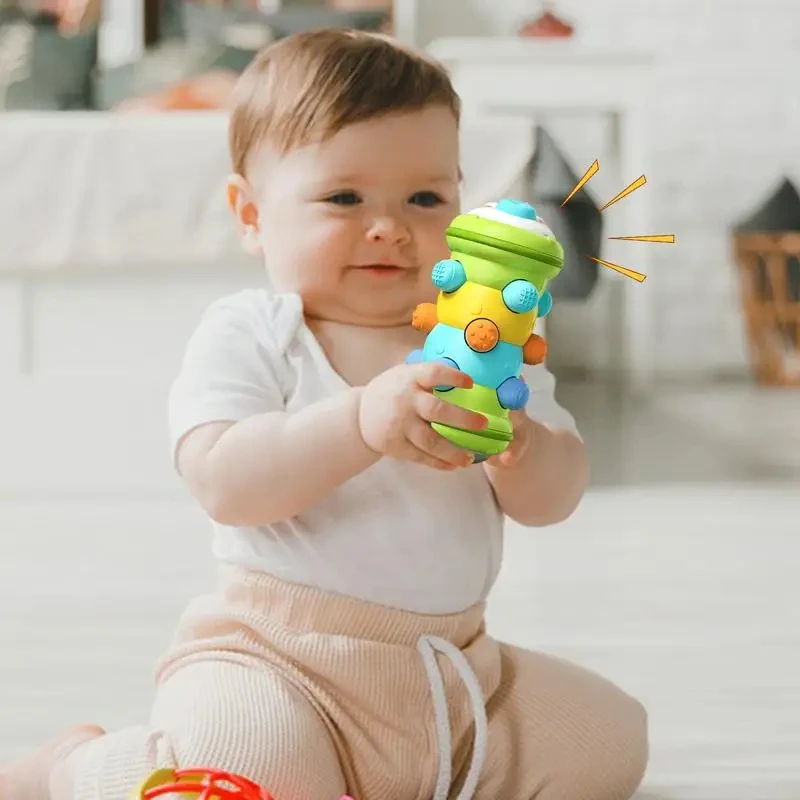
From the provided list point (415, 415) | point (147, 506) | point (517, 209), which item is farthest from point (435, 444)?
point (147, 506)

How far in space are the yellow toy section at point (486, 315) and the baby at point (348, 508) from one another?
8cm

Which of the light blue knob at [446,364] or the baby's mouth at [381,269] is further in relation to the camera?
the baby's mouth at [381,269]

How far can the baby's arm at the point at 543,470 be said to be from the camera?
0.77 metres

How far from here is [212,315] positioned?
80 centimetres

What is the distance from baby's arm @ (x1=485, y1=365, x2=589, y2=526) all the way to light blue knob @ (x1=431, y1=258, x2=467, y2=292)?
14cm

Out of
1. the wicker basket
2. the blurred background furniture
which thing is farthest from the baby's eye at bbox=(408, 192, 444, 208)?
the wicker basket

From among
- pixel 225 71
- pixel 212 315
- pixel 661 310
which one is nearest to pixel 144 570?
pixel 212 315

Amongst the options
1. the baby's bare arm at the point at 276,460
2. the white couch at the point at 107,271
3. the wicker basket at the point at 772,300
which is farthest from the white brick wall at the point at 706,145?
the baby's bare arm at the point at 276,460

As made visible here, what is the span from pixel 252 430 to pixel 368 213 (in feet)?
0.47

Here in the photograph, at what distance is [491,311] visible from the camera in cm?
62

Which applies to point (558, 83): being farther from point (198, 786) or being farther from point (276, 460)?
point (198, 786)

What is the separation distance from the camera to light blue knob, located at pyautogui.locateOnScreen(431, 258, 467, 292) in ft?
2.05

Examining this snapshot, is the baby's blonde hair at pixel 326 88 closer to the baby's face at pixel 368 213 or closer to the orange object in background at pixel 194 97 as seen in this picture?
the baby's face at pixel 368 213

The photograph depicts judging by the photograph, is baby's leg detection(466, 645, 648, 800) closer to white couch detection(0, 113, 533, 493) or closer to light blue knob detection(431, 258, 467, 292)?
light blue knob detection(431, 258, 467, 292)
